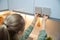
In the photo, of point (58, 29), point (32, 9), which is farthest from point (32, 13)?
point (58, 29)

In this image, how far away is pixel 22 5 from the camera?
1.31 metres

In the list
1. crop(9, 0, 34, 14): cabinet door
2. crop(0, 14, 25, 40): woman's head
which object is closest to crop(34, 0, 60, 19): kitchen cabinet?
crop(9, 0, 34, 14): cabinet door

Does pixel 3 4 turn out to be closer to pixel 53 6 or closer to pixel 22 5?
pixel 22 5

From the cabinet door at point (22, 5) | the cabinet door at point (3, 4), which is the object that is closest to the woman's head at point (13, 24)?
the cabinet door at point (22, 5)

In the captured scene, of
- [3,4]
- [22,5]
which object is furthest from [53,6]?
[3,4]

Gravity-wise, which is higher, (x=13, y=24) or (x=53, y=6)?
(x=53, y=6)

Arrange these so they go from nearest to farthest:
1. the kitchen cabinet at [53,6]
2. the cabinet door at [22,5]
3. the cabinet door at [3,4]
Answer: the kitchen cabinet at [53,6] < the cabinet door at [22,5] < the cabinet door at [3,4]

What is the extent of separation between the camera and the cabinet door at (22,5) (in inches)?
49.0

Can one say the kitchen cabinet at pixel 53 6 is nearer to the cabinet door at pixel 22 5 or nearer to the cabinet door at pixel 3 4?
the cabinet door at pixel 22 5

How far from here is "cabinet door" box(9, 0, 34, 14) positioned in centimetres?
124

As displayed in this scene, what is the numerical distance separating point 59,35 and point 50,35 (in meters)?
0.09

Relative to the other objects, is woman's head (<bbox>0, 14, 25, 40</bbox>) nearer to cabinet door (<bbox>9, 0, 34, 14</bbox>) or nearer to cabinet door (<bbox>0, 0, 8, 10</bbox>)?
cabinet door (<bbox>9, 0, 34, 14</bbox>)

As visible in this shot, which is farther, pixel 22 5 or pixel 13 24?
pixel 22 5

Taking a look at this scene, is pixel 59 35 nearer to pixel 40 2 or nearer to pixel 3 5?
pixel 40 2
